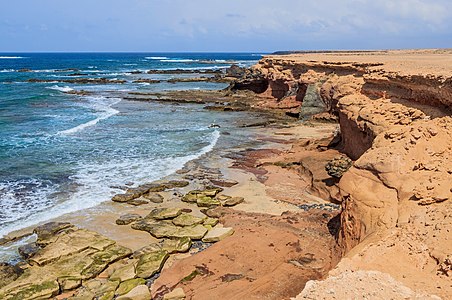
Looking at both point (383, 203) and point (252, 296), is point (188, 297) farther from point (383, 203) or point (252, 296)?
point (383, 203)

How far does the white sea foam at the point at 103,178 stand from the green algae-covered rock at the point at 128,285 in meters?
4.87

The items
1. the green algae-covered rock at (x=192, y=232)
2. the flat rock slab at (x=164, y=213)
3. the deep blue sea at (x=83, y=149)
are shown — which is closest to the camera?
the green algae-covered rock at (x=192, y=232)

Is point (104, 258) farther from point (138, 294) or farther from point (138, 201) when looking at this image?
point (138, 201)

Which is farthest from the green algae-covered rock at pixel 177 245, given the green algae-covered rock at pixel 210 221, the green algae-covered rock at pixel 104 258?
the green algae-covered rock at pixel 210 221

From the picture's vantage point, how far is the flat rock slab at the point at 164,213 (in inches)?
507

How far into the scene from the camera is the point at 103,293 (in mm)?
8930

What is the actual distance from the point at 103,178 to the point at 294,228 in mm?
8724

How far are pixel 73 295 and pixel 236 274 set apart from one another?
3610 mm

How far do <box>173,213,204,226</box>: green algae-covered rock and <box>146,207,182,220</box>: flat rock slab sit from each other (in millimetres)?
248

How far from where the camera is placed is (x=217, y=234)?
1153 centimetres

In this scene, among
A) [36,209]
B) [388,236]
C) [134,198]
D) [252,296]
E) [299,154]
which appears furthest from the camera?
[299,154]

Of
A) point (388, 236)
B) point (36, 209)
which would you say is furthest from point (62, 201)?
point (388, 236)

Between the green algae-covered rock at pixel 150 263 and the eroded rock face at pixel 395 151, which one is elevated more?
the eroded rock face at pixel 395 151

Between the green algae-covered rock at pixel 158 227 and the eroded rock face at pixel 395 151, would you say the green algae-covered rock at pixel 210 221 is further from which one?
the eroded rock face at pixel 395 151
